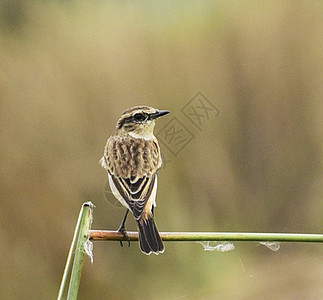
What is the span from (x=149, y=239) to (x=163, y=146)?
1.22 meters

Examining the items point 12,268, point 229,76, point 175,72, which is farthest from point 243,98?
point 12,268

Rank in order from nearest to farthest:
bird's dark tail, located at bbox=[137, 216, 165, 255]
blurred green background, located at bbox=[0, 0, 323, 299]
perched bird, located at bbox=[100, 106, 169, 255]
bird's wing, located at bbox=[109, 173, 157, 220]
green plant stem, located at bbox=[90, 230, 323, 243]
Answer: green plant stem, located at bbox=[90, 230, 323, 243] < bird's dark tail, located at bbox=[137, 216, 165, 255] < perched bird, located at bbox=[100, 106, 169, 255] < bird's wing, located at bbox=[109, 173, 157, 220] < blurred green background, located at bbox=[0, 0, 323, 299]

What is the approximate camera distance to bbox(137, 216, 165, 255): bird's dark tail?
2051 millimetres

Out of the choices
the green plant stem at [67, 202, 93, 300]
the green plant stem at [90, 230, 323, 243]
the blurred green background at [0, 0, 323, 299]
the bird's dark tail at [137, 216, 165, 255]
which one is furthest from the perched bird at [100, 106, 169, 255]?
the green plant stem at [67, 202, 93, 300]

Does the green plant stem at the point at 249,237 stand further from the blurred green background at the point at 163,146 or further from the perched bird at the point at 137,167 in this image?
the blurred green background at the point at 163,146

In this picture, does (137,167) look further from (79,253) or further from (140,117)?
(79,253)

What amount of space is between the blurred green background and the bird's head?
39 cm

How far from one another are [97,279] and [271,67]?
166 centimetres

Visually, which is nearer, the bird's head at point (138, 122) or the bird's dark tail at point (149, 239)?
the bird's dark tail at point (149, 239)

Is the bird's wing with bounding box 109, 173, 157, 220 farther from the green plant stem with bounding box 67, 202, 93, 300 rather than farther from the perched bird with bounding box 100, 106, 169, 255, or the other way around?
the green plant stem with bounding box 67, 202, 93, 300

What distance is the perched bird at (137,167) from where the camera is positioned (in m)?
2.21

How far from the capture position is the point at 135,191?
2385mm

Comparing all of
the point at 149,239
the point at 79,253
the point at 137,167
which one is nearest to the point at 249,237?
the point at 79,253

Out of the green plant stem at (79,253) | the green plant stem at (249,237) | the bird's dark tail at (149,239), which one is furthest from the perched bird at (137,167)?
the green plant stem at (79,253)
